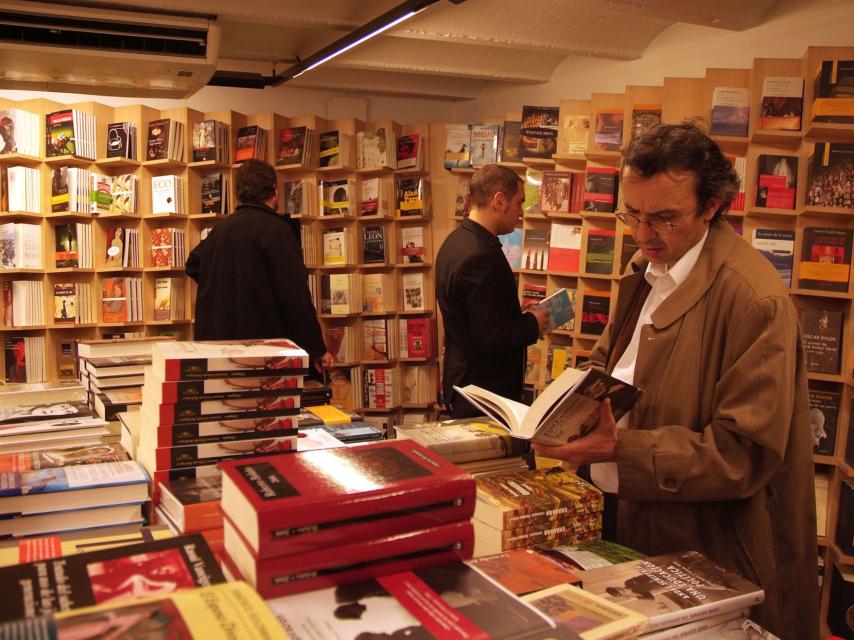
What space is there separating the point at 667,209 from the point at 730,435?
1.68 ft

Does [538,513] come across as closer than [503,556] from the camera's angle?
No

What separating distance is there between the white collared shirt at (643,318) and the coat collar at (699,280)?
0.03m

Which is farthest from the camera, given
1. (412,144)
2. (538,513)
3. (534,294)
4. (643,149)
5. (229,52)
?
(412,144)

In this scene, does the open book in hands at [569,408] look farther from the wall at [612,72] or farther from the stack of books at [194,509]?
the wall at [612,72]

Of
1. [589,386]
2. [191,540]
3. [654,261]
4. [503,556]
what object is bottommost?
[503,556]

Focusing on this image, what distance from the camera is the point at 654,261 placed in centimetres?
174

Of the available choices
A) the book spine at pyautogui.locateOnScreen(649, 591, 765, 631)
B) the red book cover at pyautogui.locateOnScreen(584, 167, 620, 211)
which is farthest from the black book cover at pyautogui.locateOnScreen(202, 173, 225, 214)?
the book spine at pyautogui.locateOnScreen(649, 591, 765, 631)

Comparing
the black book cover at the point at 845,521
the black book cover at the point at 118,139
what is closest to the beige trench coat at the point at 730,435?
the black book cover at the point at 845,521

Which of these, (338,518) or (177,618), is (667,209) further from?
(177,618)

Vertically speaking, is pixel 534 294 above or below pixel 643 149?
below

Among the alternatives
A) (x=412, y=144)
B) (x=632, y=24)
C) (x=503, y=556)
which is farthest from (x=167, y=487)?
(x=412, y=144)

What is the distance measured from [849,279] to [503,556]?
3.09 meters

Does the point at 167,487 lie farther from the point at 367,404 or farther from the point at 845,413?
the point at 367,404

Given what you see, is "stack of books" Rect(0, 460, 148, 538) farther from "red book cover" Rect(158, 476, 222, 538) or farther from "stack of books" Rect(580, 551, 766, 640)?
"stack of books" Rect(580, 551, 766, 640)
